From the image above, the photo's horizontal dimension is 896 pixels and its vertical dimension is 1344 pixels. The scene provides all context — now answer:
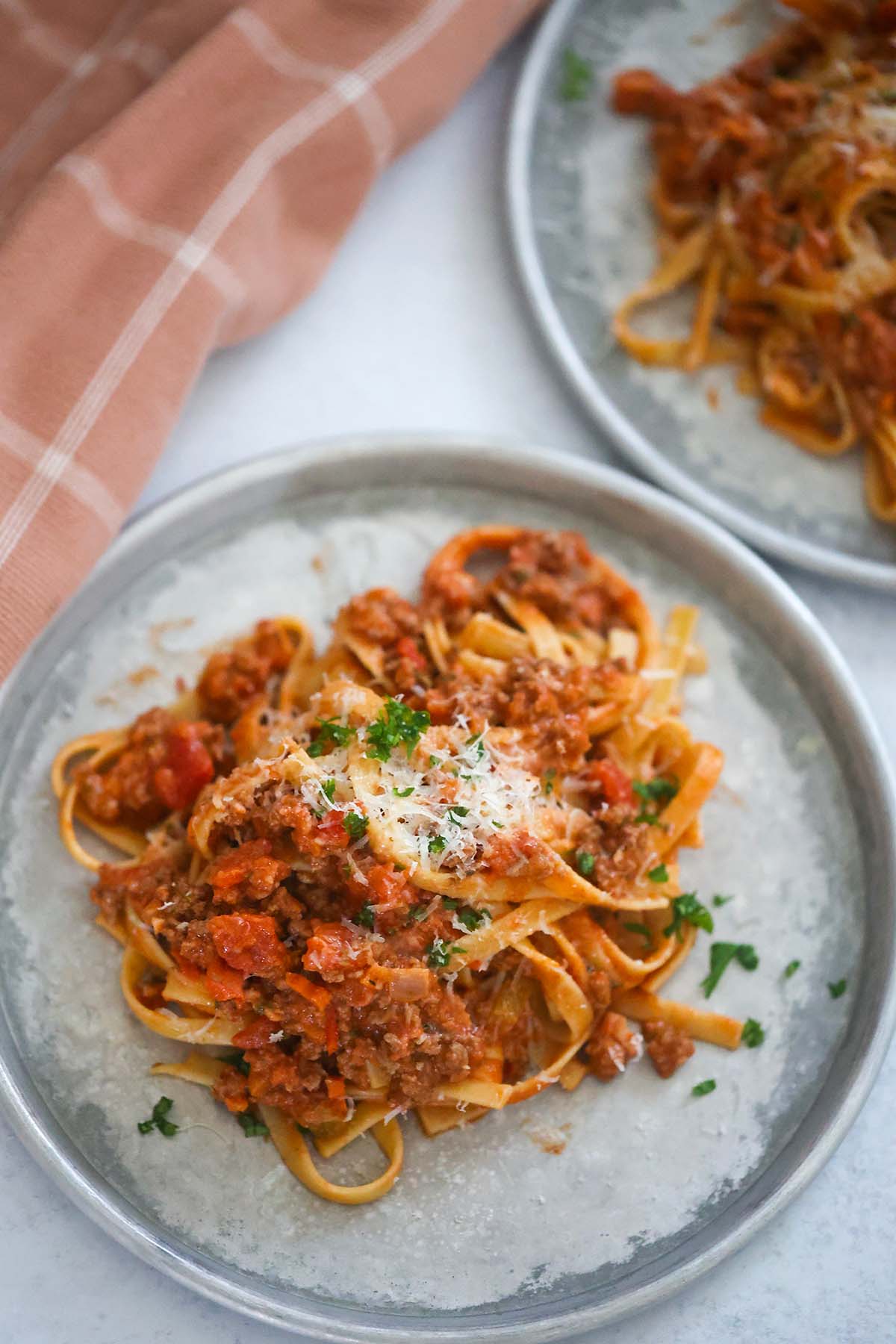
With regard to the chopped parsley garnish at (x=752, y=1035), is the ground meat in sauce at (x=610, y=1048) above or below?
above

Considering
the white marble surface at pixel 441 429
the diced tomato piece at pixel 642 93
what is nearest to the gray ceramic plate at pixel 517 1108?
the white marble surface at pixel 441 429

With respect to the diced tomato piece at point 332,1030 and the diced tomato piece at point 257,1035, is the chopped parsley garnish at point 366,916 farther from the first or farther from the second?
the diced tomato piece at point 257,1035

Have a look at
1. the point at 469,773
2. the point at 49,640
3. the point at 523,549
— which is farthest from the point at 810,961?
the point at 49,640

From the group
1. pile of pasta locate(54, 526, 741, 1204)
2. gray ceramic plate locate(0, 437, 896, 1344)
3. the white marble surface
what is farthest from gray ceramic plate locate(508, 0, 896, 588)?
pile of pasta locate(54, 526, 741, 1204)

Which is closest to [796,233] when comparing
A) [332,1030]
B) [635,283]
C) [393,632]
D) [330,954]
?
[635,283]

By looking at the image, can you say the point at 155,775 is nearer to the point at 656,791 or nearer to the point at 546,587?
the point at 546,587
